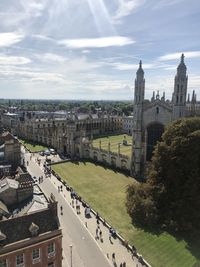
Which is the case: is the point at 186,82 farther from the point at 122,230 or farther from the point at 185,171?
the point at 122,230

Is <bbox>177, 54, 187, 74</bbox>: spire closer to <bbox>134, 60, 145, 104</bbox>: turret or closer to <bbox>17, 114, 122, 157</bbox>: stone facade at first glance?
<bbox>134, 60, 145, 104</bbox>: turret

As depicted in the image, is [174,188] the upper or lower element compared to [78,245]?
upper

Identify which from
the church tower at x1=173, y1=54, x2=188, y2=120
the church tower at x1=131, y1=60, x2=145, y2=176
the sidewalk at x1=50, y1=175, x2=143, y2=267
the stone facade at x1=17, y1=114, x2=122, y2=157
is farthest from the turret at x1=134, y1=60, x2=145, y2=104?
the sidewalk at x1=50, y1=175, x2=143, y2=267

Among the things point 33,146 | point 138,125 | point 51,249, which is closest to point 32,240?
point 51,249

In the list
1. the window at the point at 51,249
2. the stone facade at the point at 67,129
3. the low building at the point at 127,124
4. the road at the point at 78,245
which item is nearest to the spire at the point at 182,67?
the road at the point at 78,245

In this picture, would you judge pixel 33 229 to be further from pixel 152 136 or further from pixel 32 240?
pixel 152 136

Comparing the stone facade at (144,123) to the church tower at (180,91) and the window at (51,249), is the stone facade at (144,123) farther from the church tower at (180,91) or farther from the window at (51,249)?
the window at (51,249)

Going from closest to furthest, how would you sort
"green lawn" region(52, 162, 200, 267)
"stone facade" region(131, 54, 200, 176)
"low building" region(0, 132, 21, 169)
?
"green lawn" region(52, 162, 200, 267)
"low building" region(0, 132, 21, 169)
"stone facade" region(131, 54, 200, 176)
